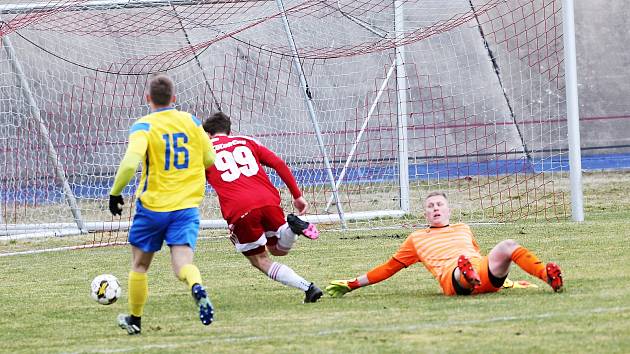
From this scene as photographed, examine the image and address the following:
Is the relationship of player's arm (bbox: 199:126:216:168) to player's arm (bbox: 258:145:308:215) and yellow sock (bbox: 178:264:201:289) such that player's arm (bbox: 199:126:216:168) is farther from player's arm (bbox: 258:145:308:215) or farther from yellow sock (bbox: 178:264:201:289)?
player's arm (bbox: 258:145:308:215)

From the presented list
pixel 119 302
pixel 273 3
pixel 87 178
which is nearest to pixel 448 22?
pixel 273 3

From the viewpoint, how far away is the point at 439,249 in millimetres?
8492

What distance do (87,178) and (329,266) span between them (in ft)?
24.1

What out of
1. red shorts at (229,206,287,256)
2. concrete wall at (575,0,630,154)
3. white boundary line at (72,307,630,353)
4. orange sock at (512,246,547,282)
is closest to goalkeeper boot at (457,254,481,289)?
orange sock at (512,246,547,282)

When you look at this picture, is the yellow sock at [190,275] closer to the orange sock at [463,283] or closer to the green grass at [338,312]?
the green grass at [338,312]

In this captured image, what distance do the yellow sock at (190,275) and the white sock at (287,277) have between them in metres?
1.39

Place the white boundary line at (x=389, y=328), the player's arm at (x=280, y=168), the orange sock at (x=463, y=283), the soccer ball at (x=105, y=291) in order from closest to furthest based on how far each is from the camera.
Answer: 1. the white boundary line at (x=389, y=328)
2. the orange sock at (x=463, y=283)
3. the soccer ball at (x=105, y=291)
4. the player's arm at (x=280, y=168)

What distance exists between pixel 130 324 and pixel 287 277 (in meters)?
1.63

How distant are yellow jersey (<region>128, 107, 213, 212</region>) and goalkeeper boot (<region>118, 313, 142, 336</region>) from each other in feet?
2.19

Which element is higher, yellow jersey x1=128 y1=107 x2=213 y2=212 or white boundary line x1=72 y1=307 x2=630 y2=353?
yellow jersey x1=128 y1=107 x2=213 y2=212

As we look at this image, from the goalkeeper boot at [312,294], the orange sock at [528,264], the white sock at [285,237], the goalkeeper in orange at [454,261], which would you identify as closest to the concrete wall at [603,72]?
the white sock at [285,237]

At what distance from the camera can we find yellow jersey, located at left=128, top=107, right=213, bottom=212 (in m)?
7.44

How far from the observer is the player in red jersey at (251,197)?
898cm

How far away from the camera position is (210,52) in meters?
18.9
